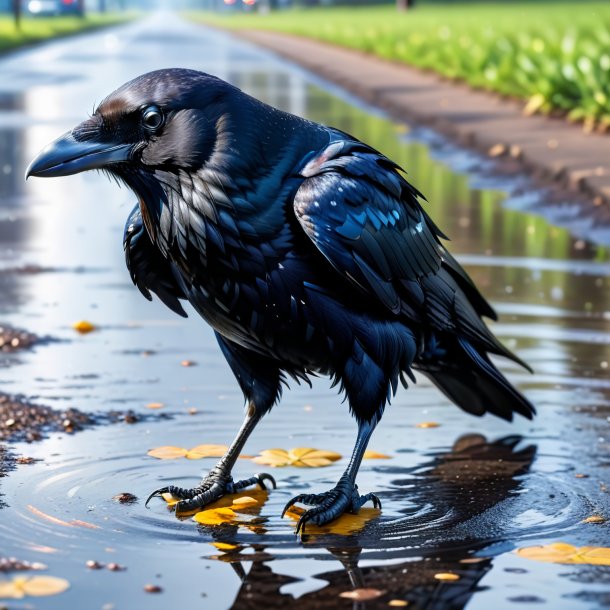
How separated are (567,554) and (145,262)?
136 centimetres

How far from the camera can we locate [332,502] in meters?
4.59

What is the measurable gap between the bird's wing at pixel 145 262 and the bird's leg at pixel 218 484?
0.42 metres

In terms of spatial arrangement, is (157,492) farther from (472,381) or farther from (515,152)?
(515,152)

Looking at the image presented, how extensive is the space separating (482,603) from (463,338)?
1225 mm

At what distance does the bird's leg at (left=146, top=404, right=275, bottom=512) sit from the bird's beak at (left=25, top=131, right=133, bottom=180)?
97 cm

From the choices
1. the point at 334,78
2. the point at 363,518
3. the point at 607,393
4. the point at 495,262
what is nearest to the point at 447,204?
the point at 495,262

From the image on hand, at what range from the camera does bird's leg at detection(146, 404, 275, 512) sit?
15.7 ft

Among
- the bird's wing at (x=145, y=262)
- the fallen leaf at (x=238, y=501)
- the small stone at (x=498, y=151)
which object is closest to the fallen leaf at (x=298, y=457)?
the fallen leaf at (x=238, y=501)

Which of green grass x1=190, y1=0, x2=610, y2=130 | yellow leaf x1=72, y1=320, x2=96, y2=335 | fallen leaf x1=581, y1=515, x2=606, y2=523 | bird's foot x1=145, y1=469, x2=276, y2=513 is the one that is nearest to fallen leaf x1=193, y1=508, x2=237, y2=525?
bird's foot x1=145, y1=469, x2=276, y2=513

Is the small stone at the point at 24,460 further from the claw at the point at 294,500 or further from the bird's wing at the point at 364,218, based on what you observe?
the bird's wing at the point at 364,218

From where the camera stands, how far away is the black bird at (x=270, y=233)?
4121 mm

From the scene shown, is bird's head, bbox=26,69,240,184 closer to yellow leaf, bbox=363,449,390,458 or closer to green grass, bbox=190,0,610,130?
yellow leaf, bbox=363,449,390,458

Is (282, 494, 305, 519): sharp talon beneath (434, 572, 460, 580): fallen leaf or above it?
beneath

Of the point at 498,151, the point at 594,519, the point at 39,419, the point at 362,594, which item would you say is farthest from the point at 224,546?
the point at 498,151
